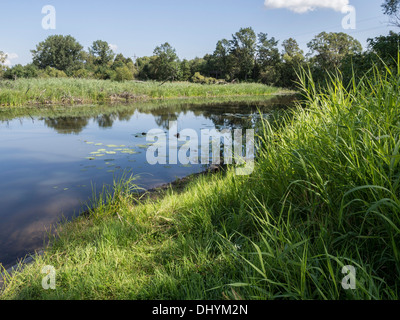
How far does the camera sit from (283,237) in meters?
1.39

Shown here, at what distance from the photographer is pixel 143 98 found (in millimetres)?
20312

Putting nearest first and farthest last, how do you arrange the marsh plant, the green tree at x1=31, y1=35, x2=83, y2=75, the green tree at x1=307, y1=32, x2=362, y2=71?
1. the marsh plant
2. the green tree at x1=307, y1=32, x2=362, y2=71
3. the green tree at x1=31, y1=35, x2=83, y2=75

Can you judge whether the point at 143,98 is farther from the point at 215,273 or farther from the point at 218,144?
the point at 215,273

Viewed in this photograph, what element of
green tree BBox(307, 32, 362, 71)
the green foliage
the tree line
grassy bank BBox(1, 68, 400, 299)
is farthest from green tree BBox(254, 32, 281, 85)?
grassy bank BBox(1, 68, 400, 299)

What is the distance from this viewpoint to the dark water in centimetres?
310

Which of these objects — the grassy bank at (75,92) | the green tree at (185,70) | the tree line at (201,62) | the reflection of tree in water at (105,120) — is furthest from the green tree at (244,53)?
the reflection of tree in water at (105,120)

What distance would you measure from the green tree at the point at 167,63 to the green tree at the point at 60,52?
20.5 m

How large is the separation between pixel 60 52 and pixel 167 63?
2533 centimetres

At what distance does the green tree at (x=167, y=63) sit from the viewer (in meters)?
37.2

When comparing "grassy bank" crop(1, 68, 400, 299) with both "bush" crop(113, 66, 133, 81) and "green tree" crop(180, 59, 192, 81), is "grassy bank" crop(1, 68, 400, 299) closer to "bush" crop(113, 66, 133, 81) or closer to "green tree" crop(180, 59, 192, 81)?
"bush" crop(113, 66, 133, 81)

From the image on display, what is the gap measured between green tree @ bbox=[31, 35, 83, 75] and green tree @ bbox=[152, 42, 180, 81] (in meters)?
20.5
